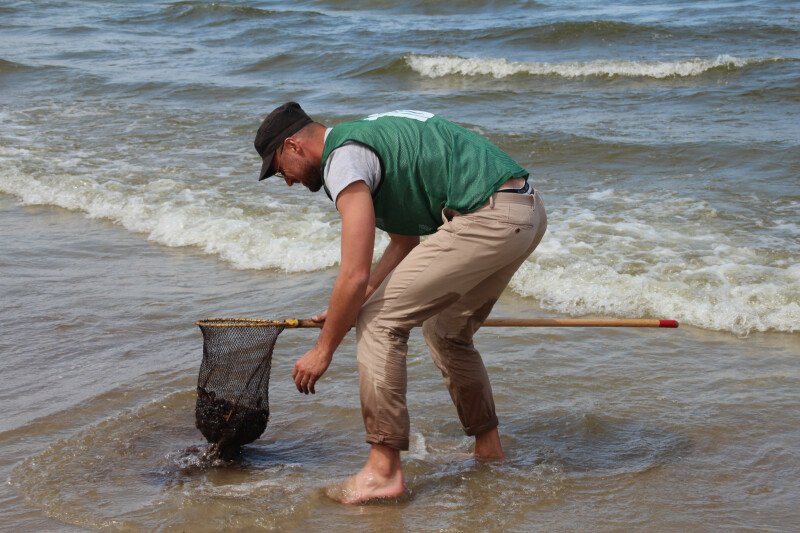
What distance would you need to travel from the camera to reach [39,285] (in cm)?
681

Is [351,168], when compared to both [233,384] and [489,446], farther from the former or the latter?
[489,446]

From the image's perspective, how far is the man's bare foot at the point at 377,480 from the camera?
12.7 ft

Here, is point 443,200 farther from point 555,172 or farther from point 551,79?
point 551,79

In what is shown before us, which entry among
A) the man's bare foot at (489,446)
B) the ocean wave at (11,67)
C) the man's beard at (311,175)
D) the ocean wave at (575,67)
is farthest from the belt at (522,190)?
the ocean wave at (11,67)

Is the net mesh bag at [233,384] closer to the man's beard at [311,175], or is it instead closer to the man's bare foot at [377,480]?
the man's bare foot at [377,480]

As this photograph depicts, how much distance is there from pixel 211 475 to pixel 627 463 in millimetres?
1705

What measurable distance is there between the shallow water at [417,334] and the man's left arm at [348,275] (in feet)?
2.01

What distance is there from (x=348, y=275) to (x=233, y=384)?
3.21ft

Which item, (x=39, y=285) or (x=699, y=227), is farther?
(x=699, y=227)

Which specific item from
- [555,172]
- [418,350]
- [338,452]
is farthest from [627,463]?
[555,172]

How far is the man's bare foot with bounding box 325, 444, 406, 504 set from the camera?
152 inches

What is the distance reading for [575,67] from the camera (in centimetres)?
1484

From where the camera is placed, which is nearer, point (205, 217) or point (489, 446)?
point (489, 446)

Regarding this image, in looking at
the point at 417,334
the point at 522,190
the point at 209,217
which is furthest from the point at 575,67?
the point at 522,190
